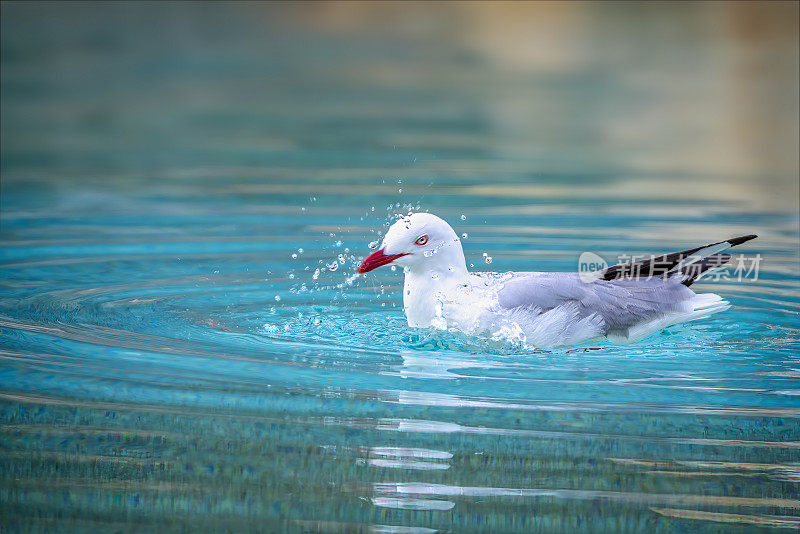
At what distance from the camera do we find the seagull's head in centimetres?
673

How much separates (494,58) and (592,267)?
18.6 m

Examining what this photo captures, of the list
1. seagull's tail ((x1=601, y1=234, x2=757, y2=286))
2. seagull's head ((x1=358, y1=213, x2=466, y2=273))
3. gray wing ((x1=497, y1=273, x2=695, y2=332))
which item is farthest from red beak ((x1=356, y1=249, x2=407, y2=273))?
seagull's tail ((x1=601, y1=234, x2=757, y2=286))

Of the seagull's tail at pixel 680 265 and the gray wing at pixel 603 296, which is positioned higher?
the seagull's tail at pixel 680 265

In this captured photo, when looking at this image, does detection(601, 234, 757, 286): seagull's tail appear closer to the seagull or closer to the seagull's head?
the seagull

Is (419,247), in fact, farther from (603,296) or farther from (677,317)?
(677,317)

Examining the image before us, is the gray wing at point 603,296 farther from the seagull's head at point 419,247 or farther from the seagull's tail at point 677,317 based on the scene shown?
the seagull's head at point 419,247

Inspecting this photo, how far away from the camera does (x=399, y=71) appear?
81.9ft

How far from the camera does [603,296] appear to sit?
22.6 ft

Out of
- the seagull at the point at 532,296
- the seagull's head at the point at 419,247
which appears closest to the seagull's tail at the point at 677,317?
the seagull at the point at 532,296

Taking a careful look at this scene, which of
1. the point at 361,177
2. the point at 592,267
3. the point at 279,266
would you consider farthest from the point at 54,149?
the point at 592,267

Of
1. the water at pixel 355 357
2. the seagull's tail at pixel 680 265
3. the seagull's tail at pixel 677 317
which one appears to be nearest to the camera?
the water at pixel 355 357

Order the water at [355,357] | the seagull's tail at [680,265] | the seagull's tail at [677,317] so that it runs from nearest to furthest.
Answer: the water at [355,357] → the seagull's tail at [677,317] → the seagull's tail at [680,265]

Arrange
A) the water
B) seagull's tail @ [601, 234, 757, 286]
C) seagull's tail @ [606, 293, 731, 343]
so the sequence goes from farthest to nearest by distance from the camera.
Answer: seagull's tail @ [601, 234, 757, 286] < seagull's tail @ [606, 293, 731, 343] < the water

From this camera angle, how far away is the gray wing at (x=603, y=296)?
21.9 ft
